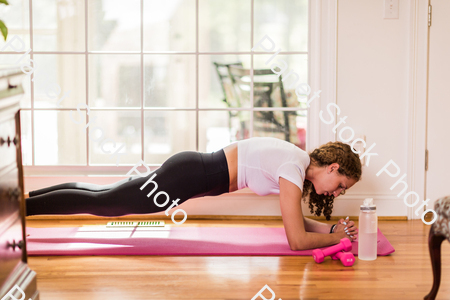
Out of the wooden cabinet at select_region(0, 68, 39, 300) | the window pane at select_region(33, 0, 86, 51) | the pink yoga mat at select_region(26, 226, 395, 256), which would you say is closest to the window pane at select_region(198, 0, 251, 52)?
the window pane at select_region(33, 0, 86, 51)

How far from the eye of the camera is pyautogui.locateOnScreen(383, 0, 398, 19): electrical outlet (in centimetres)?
311

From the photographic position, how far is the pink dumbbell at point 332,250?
2.31 metres

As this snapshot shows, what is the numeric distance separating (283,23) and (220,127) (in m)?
0.84

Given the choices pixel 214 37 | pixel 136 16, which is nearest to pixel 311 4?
Answer: pixel 214 37

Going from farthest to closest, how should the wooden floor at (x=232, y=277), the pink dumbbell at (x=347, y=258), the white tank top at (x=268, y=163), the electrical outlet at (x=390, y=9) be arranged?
the electrical outlet at (x=390, y=9), the white tank top at (x=268, y=163), the pink dumbbell at (x=347, y=258), the wooden floor at (x=232, y=277)

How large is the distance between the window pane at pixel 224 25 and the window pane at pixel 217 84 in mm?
68

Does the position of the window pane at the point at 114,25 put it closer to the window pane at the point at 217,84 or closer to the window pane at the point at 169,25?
the window pane at the point at 169,25

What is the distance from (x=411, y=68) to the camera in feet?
10.3

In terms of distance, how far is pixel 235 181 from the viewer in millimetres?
2549

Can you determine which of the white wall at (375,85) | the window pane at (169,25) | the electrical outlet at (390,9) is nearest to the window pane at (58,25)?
the window pane at (169,25)

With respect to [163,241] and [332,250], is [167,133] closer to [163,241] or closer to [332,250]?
[163,241]

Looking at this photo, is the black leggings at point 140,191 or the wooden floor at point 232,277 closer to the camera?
the wooden floor at point 232,277

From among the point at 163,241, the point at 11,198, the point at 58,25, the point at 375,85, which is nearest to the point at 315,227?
the point at 163,241

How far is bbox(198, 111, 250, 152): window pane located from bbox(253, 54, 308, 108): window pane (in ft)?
0.52
